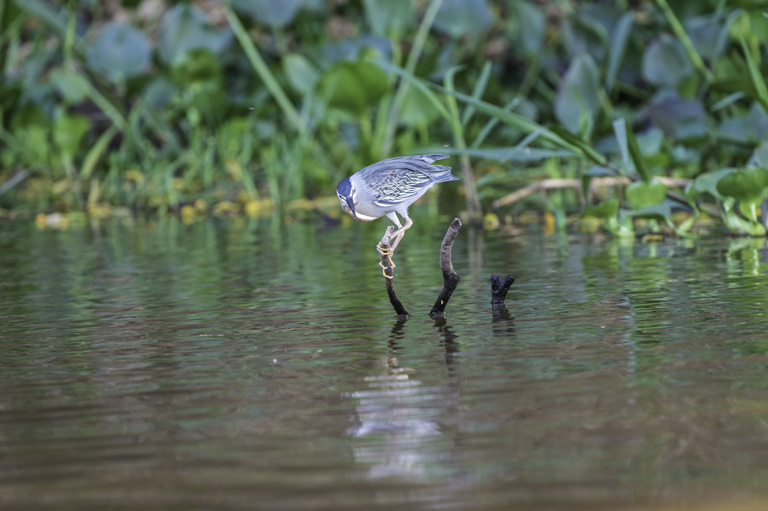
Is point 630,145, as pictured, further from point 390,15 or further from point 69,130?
point 69,130

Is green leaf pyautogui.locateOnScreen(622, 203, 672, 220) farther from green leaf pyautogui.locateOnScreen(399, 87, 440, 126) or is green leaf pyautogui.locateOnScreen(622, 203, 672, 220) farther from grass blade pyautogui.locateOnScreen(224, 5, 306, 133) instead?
grass blade pyautogui.locateOnScreen(224, 5, 306, 133)

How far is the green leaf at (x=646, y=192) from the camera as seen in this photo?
4609 millimetres

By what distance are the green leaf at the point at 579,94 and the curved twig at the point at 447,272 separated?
322 centimetres

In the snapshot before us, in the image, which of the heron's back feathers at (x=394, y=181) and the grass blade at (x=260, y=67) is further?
the grass blade at (x=260, y=67)

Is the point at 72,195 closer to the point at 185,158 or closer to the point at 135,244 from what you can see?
the point at 185,158

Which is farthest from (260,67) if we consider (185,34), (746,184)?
(746,184)

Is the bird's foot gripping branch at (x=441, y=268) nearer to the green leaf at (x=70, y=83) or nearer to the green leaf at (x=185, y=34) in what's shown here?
the green leaf at (x=185, y=34)

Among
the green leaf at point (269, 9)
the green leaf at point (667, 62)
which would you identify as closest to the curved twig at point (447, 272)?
the green leaf at point (667, 62)

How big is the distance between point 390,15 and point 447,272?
4.80m

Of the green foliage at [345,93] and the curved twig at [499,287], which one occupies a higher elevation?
the green foliage at [345,93]

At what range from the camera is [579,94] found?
6.41m

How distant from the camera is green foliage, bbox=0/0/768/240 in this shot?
6801mm

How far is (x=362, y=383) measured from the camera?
2500mm

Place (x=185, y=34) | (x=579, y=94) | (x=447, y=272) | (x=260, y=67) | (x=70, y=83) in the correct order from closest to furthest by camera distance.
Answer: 1. (x=447, y=272)
2. (x=579, y=94)
3. (x=260, y=67)
4. (x=185, y=34)
5. (x=70, y=83)
